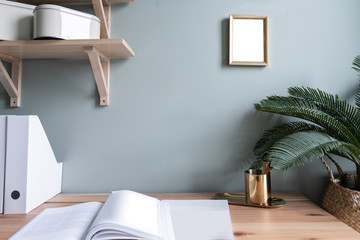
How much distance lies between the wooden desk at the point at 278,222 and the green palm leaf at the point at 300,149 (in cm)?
17

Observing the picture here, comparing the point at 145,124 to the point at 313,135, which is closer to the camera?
the point at 313,135

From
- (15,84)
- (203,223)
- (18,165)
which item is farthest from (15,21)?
(203,223)

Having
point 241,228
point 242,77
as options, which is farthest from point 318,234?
point 242,77

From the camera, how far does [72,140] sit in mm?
1175

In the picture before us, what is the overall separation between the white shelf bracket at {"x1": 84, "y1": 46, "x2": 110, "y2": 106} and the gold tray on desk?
60 cm

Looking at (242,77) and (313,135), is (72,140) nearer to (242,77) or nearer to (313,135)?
(242,77)

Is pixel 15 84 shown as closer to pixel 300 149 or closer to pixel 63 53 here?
pixel 63 53

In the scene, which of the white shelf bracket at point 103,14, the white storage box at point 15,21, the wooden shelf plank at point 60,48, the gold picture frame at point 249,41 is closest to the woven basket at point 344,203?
the gold picture frame at point 249,41

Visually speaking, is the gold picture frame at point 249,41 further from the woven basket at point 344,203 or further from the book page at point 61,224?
the book page at point 61,224

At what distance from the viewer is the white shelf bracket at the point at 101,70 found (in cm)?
100

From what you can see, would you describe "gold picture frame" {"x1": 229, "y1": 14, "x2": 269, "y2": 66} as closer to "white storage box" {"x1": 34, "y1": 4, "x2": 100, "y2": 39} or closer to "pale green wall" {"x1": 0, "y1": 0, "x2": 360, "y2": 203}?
"pale green wall" {"x1": 0, "y1": 0, "x2": 360, "y2": 203}

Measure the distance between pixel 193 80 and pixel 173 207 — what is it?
522mm

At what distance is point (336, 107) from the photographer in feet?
3.39

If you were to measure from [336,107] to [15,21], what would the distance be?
118 centimetres
